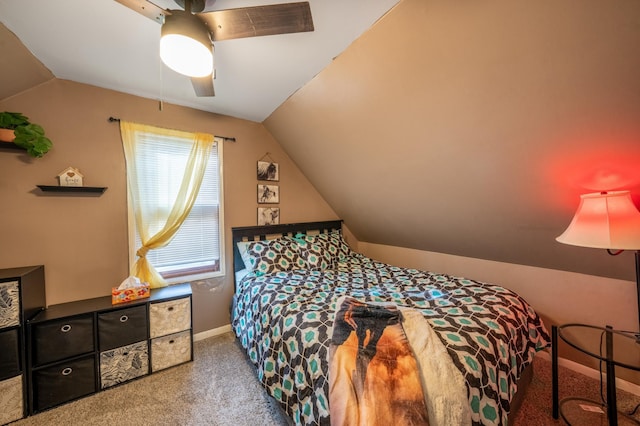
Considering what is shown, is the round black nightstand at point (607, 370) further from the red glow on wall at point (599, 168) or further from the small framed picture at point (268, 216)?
the small framed picture at point (268, 216)

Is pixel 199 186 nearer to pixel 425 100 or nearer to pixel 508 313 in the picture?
pixel 425 100

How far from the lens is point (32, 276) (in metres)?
1.68

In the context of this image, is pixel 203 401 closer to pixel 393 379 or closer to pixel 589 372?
pixel 393 379

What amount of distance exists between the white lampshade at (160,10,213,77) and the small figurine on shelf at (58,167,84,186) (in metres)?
1.48

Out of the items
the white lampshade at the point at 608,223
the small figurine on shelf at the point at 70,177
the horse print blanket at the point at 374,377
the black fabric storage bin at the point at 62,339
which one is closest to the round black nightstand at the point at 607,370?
the white lampshade at the point at 608,223

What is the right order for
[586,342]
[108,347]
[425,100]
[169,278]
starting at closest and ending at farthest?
[425,100] < [108,347] < [586,342] < [169,278]

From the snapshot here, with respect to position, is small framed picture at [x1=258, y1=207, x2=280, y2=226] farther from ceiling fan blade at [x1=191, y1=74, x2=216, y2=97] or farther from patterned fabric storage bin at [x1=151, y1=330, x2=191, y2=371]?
ceiling fan blade at [x1=191, y1=74, x2=216, y2=97]

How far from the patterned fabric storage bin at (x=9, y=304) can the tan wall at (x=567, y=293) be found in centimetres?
379

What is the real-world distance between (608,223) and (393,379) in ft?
4.78

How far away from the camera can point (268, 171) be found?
9.77ft

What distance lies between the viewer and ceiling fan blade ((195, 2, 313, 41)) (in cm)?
104

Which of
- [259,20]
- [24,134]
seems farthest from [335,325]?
[24,134]

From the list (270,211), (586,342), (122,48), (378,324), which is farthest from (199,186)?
(586,342)

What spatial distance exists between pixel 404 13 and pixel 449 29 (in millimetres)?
261
